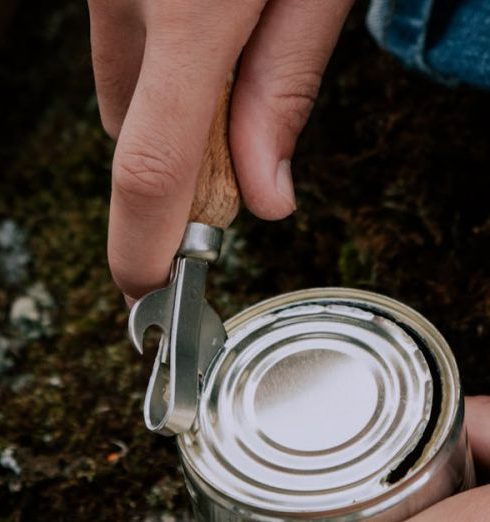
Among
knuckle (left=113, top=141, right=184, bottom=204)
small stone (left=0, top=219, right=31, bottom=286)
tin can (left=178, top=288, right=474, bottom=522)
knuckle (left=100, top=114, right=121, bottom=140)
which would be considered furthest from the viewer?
small stone (left=0, top=219, right=31, bottom=286)

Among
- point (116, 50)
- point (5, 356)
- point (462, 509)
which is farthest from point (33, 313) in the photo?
point (462, 509)

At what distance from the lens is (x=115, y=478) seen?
1.75 m

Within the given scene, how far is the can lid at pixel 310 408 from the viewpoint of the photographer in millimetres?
1223

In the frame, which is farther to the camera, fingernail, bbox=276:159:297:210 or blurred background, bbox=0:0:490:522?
blurred background, bbox=0:0:490:522

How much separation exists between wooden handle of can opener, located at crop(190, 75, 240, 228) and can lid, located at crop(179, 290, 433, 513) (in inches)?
7.4

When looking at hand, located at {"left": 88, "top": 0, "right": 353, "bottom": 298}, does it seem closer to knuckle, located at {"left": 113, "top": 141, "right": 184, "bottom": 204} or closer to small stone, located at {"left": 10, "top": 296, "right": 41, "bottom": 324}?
knuckle, located at {"left": 113, "top": 141, "right": 184, "bottom": 204}

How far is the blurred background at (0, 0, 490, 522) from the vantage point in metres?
1.77

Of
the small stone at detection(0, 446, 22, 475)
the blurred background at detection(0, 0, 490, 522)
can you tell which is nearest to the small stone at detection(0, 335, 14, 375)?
the blurred background at detection(0, 0, 490, 522)

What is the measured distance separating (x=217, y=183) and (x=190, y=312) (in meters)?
0.21

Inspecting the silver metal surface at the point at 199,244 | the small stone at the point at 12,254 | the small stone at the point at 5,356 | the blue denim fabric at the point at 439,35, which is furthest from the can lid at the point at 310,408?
the small stone at the point at 12,254

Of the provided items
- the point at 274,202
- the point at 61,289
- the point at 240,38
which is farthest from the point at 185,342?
the point at 61,289

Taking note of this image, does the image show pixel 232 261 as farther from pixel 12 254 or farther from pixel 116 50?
pixel 116 50

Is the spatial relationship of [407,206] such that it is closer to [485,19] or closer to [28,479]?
[485,19]

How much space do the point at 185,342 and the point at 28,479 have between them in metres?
0.61
